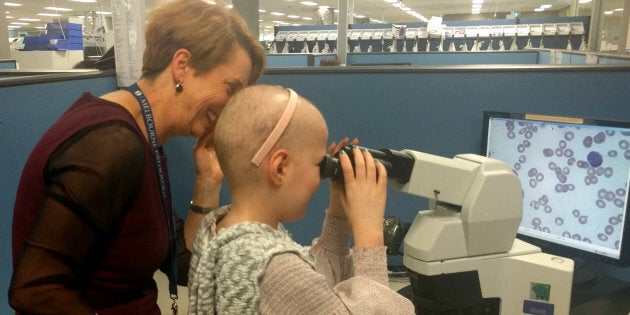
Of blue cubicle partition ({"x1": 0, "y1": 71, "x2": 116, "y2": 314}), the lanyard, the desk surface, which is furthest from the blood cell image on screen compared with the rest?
blue cubicle partition ({"x1": 0, "y1": 71, "x2": 116, "y2": 314})

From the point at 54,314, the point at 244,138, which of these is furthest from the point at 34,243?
the point at 244,138

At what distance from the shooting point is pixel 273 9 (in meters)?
14.1

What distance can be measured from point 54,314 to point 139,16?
0.97 meters

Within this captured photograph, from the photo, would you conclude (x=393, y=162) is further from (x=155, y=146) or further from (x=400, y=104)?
(x=400, y=104)

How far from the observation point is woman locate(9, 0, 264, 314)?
635 mm

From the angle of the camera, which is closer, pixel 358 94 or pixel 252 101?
pixel 252 101

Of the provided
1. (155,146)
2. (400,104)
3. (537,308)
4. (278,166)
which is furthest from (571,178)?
(155,146)

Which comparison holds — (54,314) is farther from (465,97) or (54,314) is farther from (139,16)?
(465,97)

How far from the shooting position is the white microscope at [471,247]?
76cm

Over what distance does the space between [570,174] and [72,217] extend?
3.32 feet

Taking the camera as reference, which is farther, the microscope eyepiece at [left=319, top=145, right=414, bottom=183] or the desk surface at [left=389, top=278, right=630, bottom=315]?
the desk surface at [left=389, top=278, right=630, bottom=315]

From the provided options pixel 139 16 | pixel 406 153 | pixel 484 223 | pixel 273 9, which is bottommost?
pixel 484 223

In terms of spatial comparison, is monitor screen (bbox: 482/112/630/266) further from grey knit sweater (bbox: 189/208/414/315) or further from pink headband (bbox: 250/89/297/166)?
pink headband (bbox: 250/89/297/166)

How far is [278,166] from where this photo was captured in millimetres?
692
